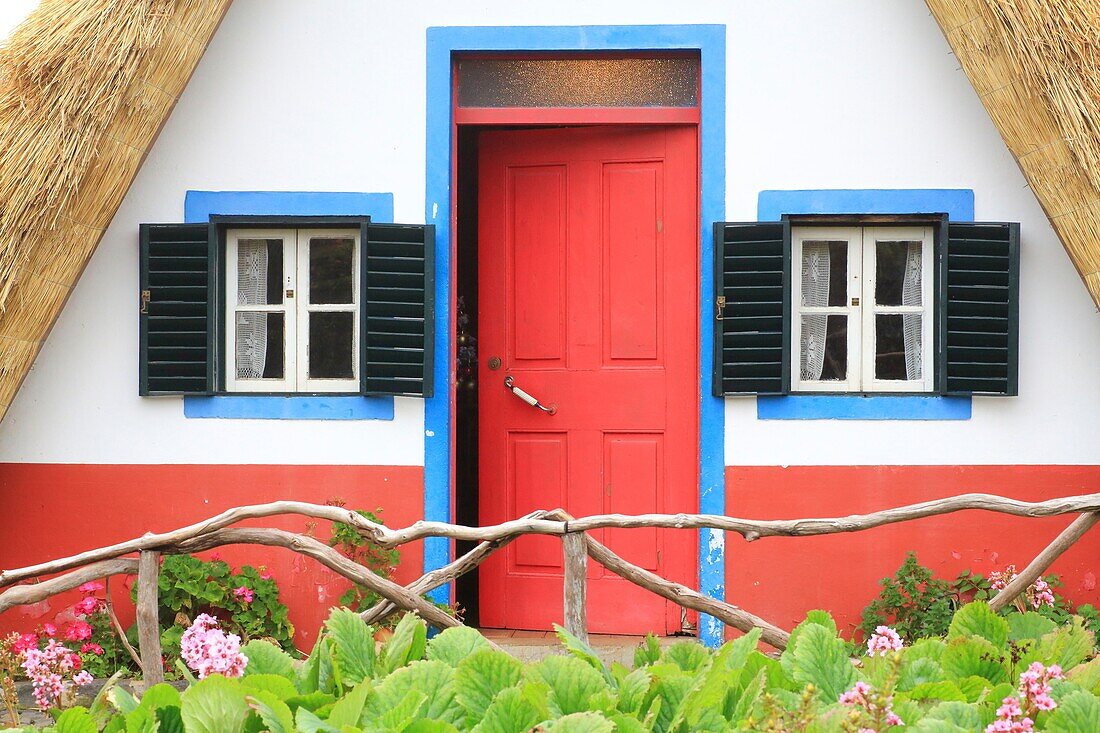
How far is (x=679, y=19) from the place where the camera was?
16.8 ft

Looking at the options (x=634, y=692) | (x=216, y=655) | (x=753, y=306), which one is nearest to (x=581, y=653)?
(x=634, y=692)

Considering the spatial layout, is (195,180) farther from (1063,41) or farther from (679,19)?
(1063,41)

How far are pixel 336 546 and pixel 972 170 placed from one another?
341 cm

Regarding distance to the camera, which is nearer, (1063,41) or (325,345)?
(1063,41)

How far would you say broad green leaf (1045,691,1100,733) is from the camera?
1.25 metres

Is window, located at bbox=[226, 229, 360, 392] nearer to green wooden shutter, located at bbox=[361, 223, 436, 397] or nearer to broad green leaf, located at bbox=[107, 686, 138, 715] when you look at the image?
green wooden shutter, located at bbox=[361, 223, 436, 397]

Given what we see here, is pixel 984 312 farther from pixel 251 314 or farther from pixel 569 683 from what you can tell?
pixel 569 683

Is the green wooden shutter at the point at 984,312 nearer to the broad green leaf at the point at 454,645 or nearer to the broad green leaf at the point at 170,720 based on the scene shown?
the broad green leaf at the point at 454,645

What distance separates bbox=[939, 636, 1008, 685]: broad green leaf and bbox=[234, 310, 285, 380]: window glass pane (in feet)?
13.6

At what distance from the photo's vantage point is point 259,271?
528 cm

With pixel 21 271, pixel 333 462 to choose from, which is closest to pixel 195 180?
pixel 21 271

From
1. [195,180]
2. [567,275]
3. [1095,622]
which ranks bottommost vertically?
[1095,622]

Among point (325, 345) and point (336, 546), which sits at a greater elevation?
point (325, 345)

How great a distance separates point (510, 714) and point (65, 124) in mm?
4115
